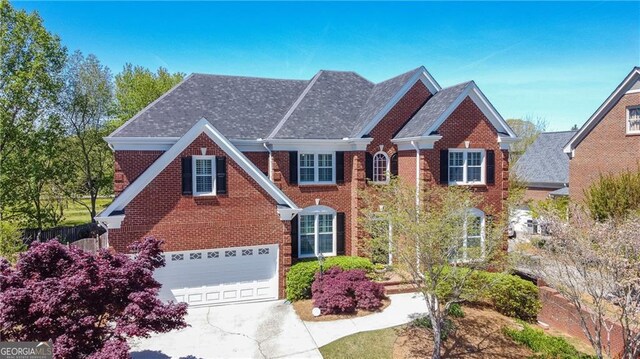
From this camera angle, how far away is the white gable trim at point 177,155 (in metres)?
14.7

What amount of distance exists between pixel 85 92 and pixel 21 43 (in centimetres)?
907

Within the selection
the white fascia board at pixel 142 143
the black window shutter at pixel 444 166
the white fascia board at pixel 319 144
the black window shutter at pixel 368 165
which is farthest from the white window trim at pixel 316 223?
the white fascia board at pixel 142 143

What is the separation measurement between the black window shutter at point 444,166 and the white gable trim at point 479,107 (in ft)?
4.39

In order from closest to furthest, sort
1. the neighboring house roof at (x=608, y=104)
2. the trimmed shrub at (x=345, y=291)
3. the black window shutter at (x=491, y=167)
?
the trimmed shrub at (x=345, y=291) < the black window shutter at (x=491, y=167) < the neighboring house roof at (x=608, y=104)

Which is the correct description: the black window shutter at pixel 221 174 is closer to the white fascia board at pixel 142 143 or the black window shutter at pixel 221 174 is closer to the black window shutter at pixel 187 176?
the black window shutter at pixel 187 176

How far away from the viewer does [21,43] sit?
26938 mm

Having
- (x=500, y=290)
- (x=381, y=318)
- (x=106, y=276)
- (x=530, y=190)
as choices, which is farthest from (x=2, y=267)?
(x=530, y=190)

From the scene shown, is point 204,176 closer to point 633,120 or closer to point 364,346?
point 364,346

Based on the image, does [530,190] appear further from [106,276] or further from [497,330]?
[106,276]

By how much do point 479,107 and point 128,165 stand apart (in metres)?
16.7

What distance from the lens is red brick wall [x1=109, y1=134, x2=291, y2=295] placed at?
15.0 m

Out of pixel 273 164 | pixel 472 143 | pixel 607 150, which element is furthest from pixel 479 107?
pixel 607 150

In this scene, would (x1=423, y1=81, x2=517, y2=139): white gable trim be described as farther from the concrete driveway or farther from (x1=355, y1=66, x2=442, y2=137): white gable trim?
the concrete driveway

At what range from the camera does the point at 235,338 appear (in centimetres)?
1337
